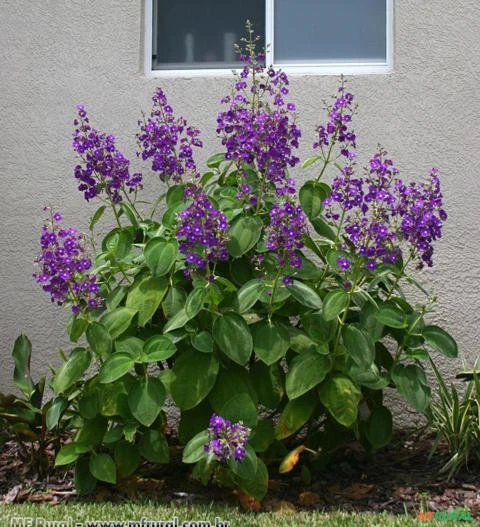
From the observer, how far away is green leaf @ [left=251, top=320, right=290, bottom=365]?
3.90 meters

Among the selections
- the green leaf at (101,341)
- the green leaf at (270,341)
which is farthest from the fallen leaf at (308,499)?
the green leaf at (101,341)

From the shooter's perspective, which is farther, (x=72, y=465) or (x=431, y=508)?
(x=72, y=465)

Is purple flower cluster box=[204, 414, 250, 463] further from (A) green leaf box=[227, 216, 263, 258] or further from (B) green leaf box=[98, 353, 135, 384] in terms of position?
(A) green leaf box=[227, 216, 263, 258]

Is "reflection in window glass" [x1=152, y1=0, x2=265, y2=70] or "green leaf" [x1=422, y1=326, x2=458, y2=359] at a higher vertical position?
"reflection in window glass" [x1=152, y1=0, x2=265, y2=70]

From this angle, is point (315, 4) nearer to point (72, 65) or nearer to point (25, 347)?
point (72, 65)

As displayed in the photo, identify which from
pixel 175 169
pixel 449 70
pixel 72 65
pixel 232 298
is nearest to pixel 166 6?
pixel 72 65

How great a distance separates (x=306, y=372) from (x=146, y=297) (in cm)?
81

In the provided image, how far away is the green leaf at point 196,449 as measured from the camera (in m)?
3.66

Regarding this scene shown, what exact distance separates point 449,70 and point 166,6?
166cm

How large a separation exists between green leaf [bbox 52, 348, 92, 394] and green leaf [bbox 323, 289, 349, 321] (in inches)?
43.1

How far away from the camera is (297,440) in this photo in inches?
179

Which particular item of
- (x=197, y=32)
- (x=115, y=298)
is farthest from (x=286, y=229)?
(x=197, y=32)

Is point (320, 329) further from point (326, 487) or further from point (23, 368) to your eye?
point (23, 368)

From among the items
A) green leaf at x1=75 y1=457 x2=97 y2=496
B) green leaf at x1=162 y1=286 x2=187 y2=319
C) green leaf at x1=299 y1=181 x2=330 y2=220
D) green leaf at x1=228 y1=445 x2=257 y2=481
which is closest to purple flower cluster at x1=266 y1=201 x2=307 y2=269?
green leaf at x1=299 y1=181 x2=330 y2=220
